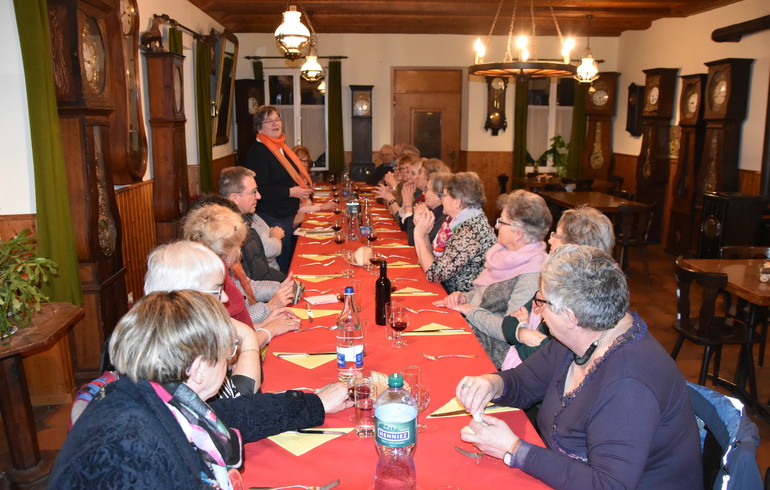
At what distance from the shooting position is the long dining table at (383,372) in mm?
1556

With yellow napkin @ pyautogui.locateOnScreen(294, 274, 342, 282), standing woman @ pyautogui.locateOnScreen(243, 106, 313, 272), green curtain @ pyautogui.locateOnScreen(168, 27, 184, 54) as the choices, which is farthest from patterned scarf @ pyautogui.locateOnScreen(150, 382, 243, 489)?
green curtain @ pyautogui.locateOnScreen(168, 27, 184, 54)

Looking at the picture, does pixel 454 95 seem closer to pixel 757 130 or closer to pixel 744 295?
pixel 757 130

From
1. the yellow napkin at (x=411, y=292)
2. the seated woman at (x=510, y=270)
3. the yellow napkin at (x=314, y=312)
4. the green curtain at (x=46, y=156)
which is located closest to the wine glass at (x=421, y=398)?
the seated woman at (x=510, y=270)

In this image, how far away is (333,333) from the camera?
2.61 metres

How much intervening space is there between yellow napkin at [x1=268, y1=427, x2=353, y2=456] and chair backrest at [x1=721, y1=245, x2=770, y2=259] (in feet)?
12.6

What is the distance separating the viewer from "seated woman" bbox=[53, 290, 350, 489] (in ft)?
3.70

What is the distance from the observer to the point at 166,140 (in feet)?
18.5

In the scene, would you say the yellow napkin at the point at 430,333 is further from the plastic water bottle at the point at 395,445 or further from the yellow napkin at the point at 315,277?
the plastic water bottle at the point at 395,445

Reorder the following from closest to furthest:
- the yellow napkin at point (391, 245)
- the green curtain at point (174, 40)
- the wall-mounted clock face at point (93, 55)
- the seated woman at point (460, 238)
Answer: the seated woman at point (460, 238) → the wall-mounted clock face at point (93, 55) → the yellow napkin at point (391, 245) → the green curtain at point (174, 40)

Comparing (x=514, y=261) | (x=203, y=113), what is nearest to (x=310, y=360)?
(x=514, y=261)

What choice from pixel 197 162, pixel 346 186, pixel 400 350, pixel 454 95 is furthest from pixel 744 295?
pixel 454 95

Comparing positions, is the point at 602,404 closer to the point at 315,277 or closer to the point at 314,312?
the point at 314,312

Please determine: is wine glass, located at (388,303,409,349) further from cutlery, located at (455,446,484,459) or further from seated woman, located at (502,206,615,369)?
cutlery, located at (455,446,484,459)

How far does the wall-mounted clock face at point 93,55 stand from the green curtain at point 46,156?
456 millimetres
